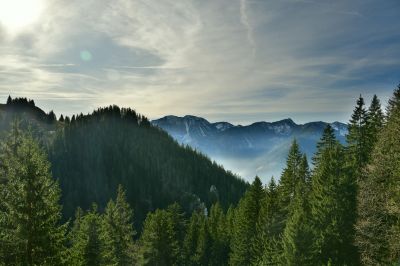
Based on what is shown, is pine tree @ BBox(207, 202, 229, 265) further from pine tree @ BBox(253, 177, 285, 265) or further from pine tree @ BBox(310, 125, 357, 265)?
pine tree @ BBox(310, 125, 357, 265)

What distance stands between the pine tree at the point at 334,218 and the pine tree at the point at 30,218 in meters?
19.4

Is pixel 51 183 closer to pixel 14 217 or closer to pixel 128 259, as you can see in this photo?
pixel 14 217

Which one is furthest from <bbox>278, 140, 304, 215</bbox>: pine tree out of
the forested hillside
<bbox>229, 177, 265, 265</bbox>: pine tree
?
<bbox>229, 177, 265, 265</bbox>: pine tree

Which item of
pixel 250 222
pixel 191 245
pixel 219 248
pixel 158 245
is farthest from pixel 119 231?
pixel 191 245

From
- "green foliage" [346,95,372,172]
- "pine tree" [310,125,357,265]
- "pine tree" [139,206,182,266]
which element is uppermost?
"green foliage" [346,95,372,172]

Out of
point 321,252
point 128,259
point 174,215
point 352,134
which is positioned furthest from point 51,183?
point 174,215

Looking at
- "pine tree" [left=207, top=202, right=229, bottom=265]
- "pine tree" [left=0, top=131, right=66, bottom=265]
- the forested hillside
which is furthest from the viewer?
"pine tree" [left=207, top=202, right=229, bottom=265]

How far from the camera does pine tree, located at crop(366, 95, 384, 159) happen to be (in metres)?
40.6

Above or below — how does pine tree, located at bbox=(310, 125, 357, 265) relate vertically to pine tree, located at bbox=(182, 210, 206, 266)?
above

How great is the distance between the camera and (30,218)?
22438 millimetres

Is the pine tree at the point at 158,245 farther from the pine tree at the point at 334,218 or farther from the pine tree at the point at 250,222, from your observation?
the pine tree at the point at 334,218

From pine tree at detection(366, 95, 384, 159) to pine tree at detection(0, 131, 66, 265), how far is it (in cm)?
3180

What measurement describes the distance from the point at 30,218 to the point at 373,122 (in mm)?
36349

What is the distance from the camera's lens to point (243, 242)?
180ft
